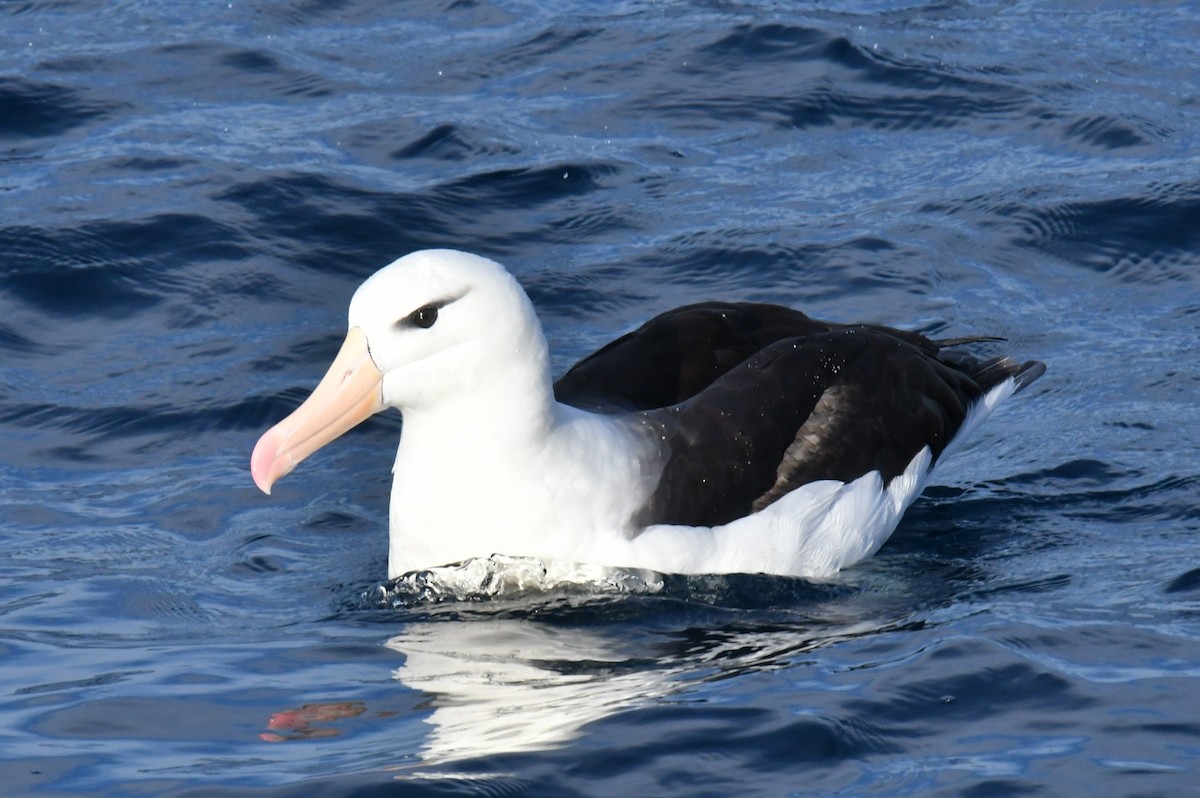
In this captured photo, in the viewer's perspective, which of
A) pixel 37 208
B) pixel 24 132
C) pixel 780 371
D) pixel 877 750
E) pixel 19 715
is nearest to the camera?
pixel 877 750

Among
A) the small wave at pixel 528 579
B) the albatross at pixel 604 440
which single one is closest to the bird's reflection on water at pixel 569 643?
the small wave at pixel 528 579

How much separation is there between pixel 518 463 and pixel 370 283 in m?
0.92

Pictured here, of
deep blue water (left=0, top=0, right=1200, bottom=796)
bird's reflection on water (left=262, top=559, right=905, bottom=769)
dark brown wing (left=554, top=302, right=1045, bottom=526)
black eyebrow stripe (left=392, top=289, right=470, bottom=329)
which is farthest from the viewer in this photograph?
dark brown wing (left=554, top=302, right=1045, bottom=526)

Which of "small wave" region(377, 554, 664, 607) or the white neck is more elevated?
the white neck

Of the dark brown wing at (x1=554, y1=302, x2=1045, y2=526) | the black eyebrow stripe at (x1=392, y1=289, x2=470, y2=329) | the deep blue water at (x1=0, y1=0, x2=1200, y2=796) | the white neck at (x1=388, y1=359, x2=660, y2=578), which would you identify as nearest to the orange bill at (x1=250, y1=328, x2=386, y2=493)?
the black eyebrow stripe at (x1=392, y1=289, x2=470, y2=329)

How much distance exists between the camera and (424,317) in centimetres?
748

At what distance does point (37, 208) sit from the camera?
1292 cm

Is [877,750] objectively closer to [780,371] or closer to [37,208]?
[780,371]

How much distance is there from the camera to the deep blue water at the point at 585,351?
6.33m

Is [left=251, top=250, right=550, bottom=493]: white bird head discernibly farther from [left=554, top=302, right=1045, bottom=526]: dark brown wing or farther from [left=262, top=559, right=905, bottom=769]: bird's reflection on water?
[left=554, top=302, right=1045, bottom=526]: dark brown wing

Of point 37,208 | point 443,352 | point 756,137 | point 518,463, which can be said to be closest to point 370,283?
point 443,352

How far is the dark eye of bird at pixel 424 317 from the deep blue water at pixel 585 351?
3.86 feet

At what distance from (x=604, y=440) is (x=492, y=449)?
51 centimetres

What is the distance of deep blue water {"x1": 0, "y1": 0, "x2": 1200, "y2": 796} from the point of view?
6332 mm
